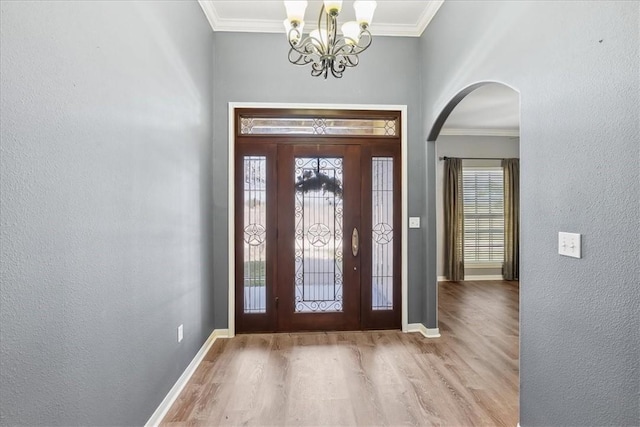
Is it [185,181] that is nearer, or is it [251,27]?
[185,181]

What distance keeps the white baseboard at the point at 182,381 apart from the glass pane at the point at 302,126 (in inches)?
85.4

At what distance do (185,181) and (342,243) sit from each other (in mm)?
1733

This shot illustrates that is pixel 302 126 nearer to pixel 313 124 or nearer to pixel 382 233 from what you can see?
pixel 313 124

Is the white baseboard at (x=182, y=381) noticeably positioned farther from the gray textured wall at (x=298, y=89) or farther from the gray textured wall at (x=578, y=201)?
the gray textured wall at (x=578, y=201)

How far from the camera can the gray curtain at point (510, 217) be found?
20.0 ft

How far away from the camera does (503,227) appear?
619 cm

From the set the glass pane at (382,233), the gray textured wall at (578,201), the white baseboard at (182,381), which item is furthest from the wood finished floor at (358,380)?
the gray textured wall at (578,201)

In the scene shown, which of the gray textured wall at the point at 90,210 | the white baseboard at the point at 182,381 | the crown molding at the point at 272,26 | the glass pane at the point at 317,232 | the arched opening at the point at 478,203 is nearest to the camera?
the gray textured wall at the point at 90,210

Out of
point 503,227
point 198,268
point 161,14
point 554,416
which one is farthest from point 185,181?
point 503,227

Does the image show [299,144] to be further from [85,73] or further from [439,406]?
[439,406]

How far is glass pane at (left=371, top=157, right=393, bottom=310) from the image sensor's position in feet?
11.4

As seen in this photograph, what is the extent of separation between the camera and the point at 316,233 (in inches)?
135

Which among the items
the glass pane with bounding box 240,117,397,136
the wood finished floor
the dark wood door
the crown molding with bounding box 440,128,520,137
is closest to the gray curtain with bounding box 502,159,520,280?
the crown molding with bounding box 440,128,520,137

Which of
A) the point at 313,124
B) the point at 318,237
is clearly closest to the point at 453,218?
the point at 318,237
